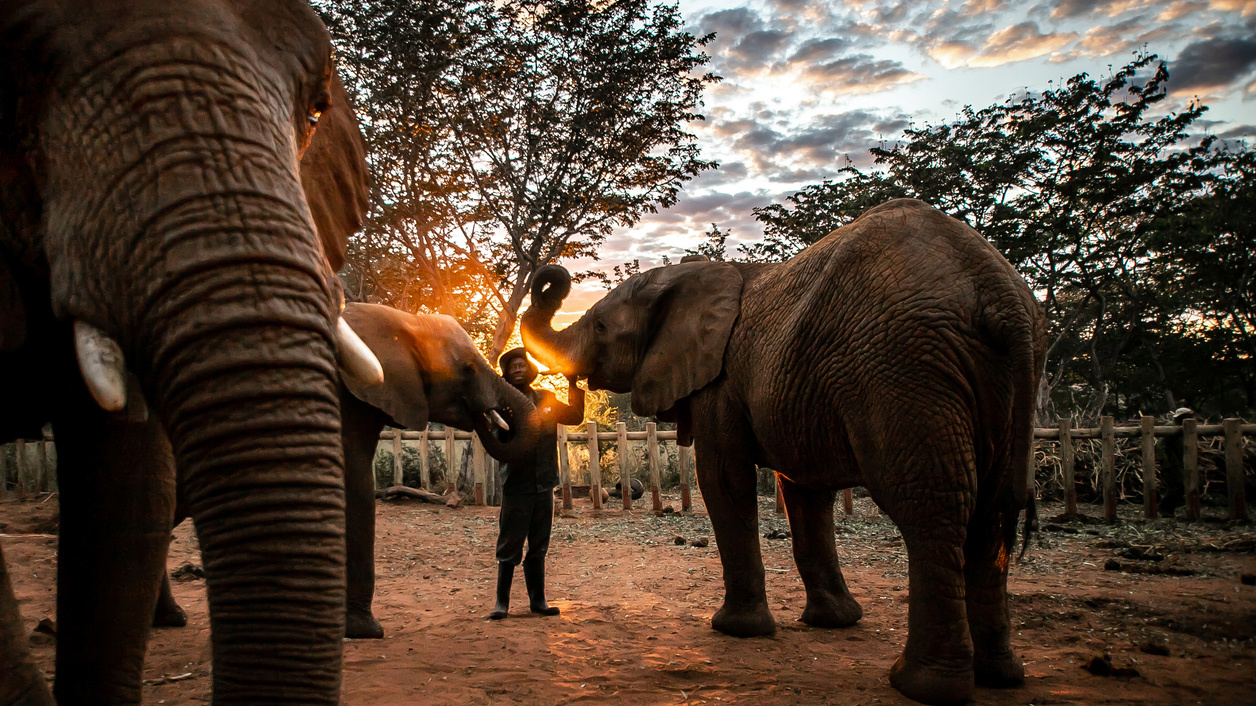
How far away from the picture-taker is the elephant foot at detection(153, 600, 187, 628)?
5.59 m

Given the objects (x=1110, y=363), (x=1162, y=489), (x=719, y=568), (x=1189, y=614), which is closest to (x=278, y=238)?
(x=1189, y=614)

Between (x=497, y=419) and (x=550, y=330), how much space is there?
92 cm

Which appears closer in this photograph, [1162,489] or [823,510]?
[823,510]

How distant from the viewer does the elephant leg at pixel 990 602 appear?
413cm

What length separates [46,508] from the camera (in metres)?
13.4

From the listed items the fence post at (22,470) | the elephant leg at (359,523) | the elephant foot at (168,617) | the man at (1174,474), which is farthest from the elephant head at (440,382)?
the fence post at (22,470)

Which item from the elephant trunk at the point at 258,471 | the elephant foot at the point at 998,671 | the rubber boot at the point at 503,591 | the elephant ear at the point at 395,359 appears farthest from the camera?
the elephant ear at the point at 395,359

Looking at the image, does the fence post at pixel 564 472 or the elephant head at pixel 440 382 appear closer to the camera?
the elephant head at pixel 440 382

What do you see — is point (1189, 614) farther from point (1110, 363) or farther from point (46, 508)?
point (1110, 363)

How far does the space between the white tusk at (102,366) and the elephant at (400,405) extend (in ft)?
12.1

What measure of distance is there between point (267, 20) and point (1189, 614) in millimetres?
6808

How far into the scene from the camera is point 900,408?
3941 millimetres

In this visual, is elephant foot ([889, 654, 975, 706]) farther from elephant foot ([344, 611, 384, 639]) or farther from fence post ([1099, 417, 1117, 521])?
fence post ([1099, 417, 1117, 521])

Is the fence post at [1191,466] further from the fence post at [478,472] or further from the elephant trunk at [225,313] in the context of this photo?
the elephant trunk at [225,313]
